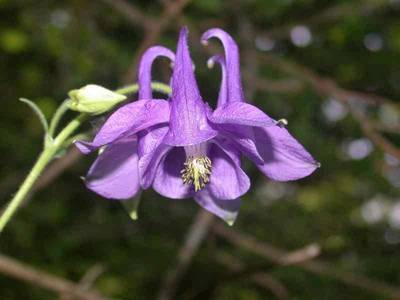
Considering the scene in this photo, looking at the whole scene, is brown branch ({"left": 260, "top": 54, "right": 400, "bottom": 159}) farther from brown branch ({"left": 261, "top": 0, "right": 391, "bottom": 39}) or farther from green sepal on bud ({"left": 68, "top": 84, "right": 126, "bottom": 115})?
green sepal on bud ({"left": 68, "top": 84, "right": 126, "bottom": 115})

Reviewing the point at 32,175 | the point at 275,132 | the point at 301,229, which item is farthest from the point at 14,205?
the point at 301,229

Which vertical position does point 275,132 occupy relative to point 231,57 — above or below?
below

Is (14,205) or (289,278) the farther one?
(289,278)

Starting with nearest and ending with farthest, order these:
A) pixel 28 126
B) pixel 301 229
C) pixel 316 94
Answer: pixel 316 94 < pixel 28 126 < pixel 301 229

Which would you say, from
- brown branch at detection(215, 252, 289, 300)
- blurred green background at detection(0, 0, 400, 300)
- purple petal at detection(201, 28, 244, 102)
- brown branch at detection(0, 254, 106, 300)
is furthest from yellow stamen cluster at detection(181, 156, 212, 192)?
→ blurred green background at detection(0, 0, 400, 300)

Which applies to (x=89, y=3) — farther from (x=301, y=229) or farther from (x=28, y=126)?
(x=301, y=229)

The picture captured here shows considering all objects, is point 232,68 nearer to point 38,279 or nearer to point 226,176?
point 226,176

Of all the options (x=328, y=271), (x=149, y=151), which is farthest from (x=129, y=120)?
(x=328, y=271)
